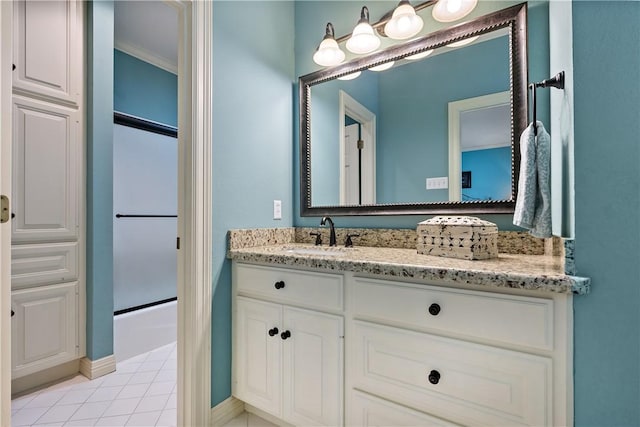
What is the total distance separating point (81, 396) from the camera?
68.7 inches

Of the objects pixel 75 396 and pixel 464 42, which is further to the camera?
pixel 75 396

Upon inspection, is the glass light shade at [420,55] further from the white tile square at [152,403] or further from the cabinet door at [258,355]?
the white tile square at [152,403]

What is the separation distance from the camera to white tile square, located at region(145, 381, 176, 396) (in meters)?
1.78

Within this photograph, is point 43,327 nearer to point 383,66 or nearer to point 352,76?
point 352,76

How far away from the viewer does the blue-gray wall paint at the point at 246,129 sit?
4.92 feet

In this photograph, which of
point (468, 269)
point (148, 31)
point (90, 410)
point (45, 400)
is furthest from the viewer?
point (148, 31)

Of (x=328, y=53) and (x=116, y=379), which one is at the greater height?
(x=328, y=53)

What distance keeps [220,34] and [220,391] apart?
1747mm

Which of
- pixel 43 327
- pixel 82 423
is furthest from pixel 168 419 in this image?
pixel 43 327

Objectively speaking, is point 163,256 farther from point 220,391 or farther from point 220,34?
point 220,34

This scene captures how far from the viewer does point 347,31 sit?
1795 mm

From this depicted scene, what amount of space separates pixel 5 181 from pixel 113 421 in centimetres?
126

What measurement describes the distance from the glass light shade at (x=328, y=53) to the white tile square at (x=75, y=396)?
7.62ft

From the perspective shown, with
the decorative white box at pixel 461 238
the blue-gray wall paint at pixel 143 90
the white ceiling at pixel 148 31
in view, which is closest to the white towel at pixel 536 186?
the decorative white box at pixel 461 238
